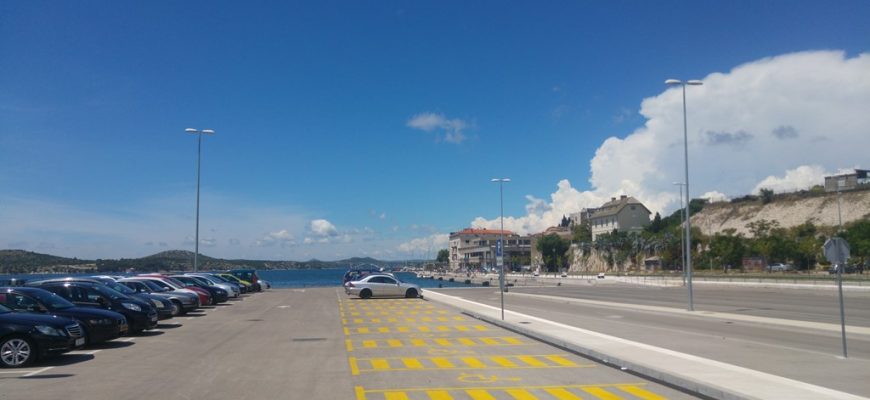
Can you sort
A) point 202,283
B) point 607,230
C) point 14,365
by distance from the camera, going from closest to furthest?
point 14,365
point 202,283
point 607,230

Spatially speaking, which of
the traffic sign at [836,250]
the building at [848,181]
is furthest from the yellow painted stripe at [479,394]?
the building at [848,181]

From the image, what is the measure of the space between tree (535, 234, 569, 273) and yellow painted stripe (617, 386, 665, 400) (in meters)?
162

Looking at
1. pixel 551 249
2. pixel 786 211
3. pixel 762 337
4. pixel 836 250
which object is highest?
pixel 786 211

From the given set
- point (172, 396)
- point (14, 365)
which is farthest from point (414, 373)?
point (14, 365)

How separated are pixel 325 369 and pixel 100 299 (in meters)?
9.25

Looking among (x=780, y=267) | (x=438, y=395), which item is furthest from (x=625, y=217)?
(x=438, y=395)

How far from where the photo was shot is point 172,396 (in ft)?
33.2

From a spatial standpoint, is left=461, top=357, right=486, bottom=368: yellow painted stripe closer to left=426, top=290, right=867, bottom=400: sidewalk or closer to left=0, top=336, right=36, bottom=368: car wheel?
left=426, top=290, right=867, bottom=400: sidewalk

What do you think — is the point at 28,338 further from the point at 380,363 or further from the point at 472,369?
the point at 472,369

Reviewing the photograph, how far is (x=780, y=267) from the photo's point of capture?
9494cm

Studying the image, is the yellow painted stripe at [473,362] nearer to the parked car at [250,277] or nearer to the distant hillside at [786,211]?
the parked car at [250,277]

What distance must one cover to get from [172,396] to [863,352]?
1479 cm

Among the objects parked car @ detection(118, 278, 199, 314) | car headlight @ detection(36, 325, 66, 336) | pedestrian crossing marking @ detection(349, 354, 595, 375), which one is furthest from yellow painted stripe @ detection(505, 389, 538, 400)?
parked car @ detection(118, 278, 199, 314)

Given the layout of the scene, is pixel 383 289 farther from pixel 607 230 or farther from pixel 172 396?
pixel 607 230
